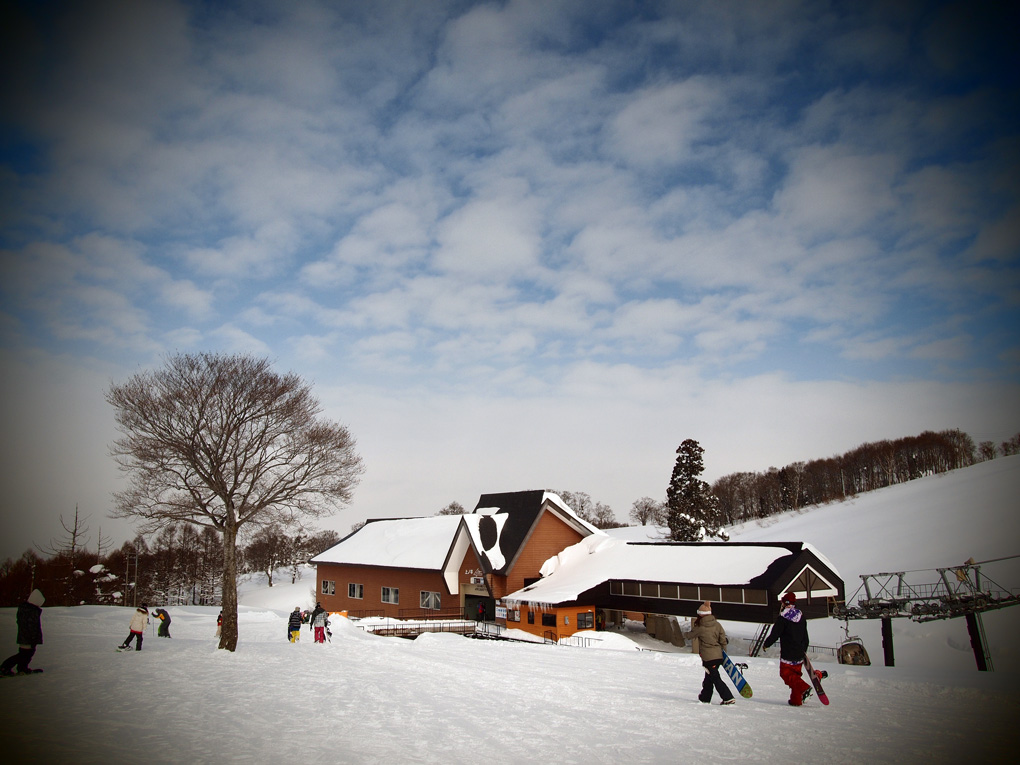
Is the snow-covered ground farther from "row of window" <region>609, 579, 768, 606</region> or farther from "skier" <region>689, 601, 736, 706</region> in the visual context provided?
"row of window" <region>609, 579, 768, 606</region>

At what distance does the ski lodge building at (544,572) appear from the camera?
30.3 meters

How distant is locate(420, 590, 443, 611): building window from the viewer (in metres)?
42.5

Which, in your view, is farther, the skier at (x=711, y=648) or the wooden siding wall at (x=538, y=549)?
the wooden siding wall at (x=538, y=549)

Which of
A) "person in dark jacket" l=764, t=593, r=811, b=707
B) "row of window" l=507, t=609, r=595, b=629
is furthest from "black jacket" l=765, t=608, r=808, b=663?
"row of window" l=507, t=609, r=595, b=629

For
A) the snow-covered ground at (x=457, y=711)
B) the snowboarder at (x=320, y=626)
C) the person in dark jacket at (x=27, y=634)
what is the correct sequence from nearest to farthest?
the snow-covered ground at (x=457, y=711), the person in dark jacket at (x=27, y=634), the snowboarder at (x=320, y=626)

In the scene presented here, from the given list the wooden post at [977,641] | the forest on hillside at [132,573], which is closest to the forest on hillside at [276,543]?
the forest on hillside at [132,573]

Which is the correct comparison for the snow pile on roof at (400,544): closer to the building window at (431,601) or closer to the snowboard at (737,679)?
the building window at (431,601)

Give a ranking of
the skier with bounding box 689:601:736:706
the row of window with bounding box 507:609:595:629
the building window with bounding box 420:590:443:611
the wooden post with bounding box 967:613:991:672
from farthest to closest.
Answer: the building window with bounding box 420:590:443:611
the row of window with bounding box 507:609:595:629
the wooden post with bounding box 967:613:991:672
the skier with bounding box 689:601:736:706

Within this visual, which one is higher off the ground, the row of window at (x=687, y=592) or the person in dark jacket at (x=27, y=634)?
the person in dark jacket at (x=27, y=634)

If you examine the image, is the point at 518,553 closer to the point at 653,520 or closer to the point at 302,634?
the point at 302,634

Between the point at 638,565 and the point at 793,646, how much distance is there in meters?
27.8

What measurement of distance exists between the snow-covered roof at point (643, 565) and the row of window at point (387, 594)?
786 centimetres

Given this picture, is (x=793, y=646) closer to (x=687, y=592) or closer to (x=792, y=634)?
(x=792, y=634)

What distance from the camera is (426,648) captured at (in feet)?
68.8
